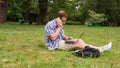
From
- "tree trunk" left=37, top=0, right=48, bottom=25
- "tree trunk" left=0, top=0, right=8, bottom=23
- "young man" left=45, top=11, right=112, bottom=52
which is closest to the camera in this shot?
"young man" left=45, top=11, right=112, bottom=52

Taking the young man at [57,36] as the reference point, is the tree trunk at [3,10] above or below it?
below

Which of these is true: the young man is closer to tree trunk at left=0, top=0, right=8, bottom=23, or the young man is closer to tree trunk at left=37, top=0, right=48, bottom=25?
tree trunk at left=0, top=0, right=8, bottom=23

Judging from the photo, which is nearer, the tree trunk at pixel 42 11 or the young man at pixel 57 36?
the young man at pixel 57 36

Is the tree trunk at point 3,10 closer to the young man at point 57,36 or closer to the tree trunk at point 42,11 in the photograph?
the tree trunk at point 42,11

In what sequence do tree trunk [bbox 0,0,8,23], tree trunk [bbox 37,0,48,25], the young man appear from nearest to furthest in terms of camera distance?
1. the young man
2. tree trunk [bbox 0,0,8,23]
3. tree trunk [bbox 37,0,48,25]

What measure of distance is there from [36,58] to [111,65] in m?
1.59

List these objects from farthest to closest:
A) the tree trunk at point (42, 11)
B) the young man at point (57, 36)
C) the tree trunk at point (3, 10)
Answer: the tree trunk at point (42, 11) → the tree trunk at point (3, 10) → the young man at point (57, 36)

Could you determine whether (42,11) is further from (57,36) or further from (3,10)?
(57,36)

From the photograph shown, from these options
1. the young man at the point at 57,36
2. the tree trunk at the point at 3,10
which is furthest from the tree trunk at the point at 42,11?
the young man at the point at 57,36

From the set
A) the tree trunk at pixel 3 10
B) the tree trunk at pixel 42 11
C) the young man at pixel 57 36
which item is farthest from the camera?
the tree trunk at pixel 42 11

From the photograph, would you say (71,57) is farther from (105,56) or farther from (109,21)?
(109,21)

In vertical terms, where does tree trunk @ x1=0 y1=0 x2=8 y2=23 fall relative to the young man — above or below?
below

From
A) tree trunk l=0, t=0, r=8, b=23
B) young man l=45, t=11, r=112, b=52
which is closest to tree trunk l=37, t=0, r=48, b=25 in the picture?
tree trunk l=0, t=0, r=8, b=23

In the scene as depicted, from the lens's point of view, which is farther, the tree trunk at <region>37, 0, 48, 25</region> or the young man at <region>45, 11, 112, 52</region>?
the tree trunk at <region>37, 0, 48, 25</region>
